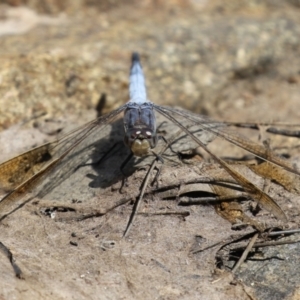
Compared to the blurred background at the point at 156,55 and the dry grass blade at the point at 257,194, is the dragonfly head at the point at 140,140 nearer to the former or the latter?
the dry grass blade at the point at 257,194

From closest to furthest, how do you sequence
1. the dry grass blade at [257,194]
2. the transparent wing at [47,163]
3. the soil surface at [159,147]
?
the soil surface at [159,147], the dry grass blade at [257,194], the transparent wing at [47,163]

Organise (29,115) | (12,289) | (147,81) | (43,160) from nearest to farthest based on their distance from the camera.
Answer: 1. (12,289)
2. (43,160)
3. (29,115)
4. (147,81)

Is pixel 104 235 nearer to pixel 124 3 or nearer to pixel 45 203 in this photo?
pixel 45 203

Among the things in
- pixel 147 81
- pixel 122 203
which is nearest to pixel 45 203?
pixel 122 203

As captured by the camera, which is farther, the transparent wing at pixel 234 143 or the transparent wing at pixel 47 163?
the transparent wing at pixel 47 163

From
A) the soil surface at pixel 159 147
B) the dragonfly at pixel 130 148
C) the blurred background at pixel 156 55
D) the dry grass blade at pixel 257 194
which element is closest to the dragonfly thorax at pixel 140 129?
the dragonfly at pixel 130 148

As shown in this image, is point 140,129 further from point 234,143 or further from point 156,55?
point 156,55
